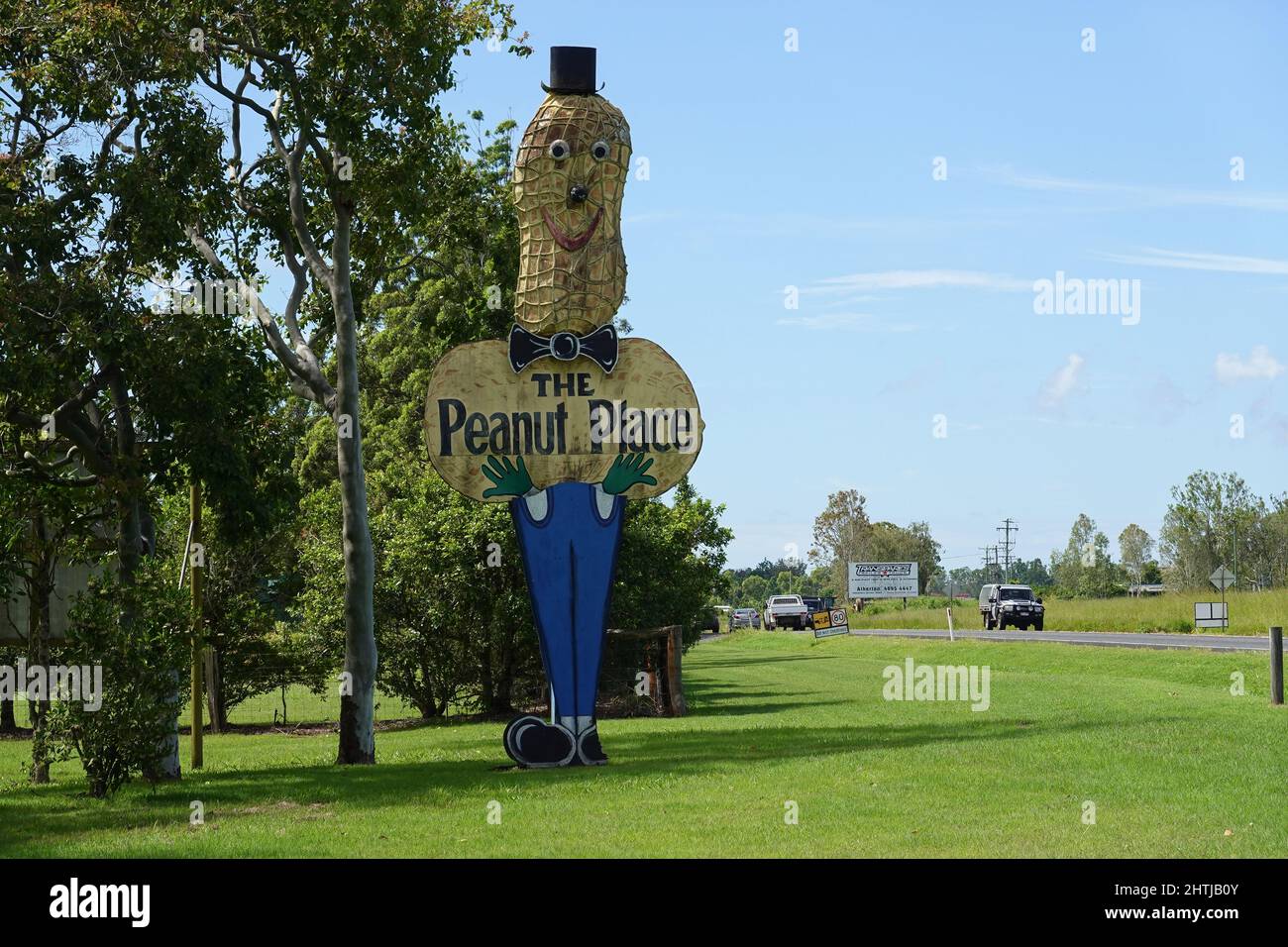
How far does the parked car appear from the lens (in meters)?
63.7

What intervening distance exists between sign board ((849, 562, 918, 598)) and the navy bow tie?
5704cm

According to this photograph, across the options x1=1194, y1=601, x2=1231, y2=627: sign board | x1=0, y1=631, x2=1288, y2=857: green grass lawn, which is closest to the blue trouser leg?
x1=0, y1=631, x2=1288, y2=857: green grass lawn

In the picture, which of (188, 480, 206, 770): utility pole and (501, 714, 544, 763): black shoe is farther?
(501, 714, 544, 763): black shoe

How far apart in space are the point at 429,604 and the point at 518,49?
1125 centimetres

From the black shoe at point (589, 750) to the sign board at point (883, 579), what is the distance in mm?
56891

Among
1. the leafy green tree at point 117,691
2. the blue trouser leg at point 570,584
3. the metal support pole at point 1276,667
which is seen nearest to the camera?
the leafy green tree at point 117,691

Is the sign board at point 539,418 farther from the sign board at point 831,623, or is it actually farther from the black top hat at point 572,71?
the sign board at point 831,623

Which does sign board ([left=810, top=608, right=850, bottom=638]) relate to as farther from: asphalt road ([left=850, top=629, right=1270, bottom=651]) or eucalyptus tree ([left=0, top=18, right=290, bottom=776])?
eucalyptus tree ([left=0, top=18, right=290, bottom=776])

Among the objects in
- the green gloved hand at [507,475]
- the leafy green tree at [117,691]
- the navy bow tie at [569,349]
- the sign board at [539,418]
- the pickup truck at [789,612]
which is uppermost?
the navy bow tie at [569,349]

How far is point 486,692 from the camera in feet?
98.1

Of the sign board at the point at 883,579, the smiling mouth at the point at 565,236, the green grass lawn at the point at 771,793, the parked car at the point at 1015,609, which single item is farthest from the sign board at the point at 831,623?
the smiling mouth at the point at 565,236

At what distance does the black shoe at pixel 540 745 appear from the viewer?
17188 millimetres

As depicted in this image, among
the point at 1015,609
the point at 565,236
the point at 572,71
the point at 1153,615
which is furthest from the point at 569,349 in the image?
the point at 1015,609
